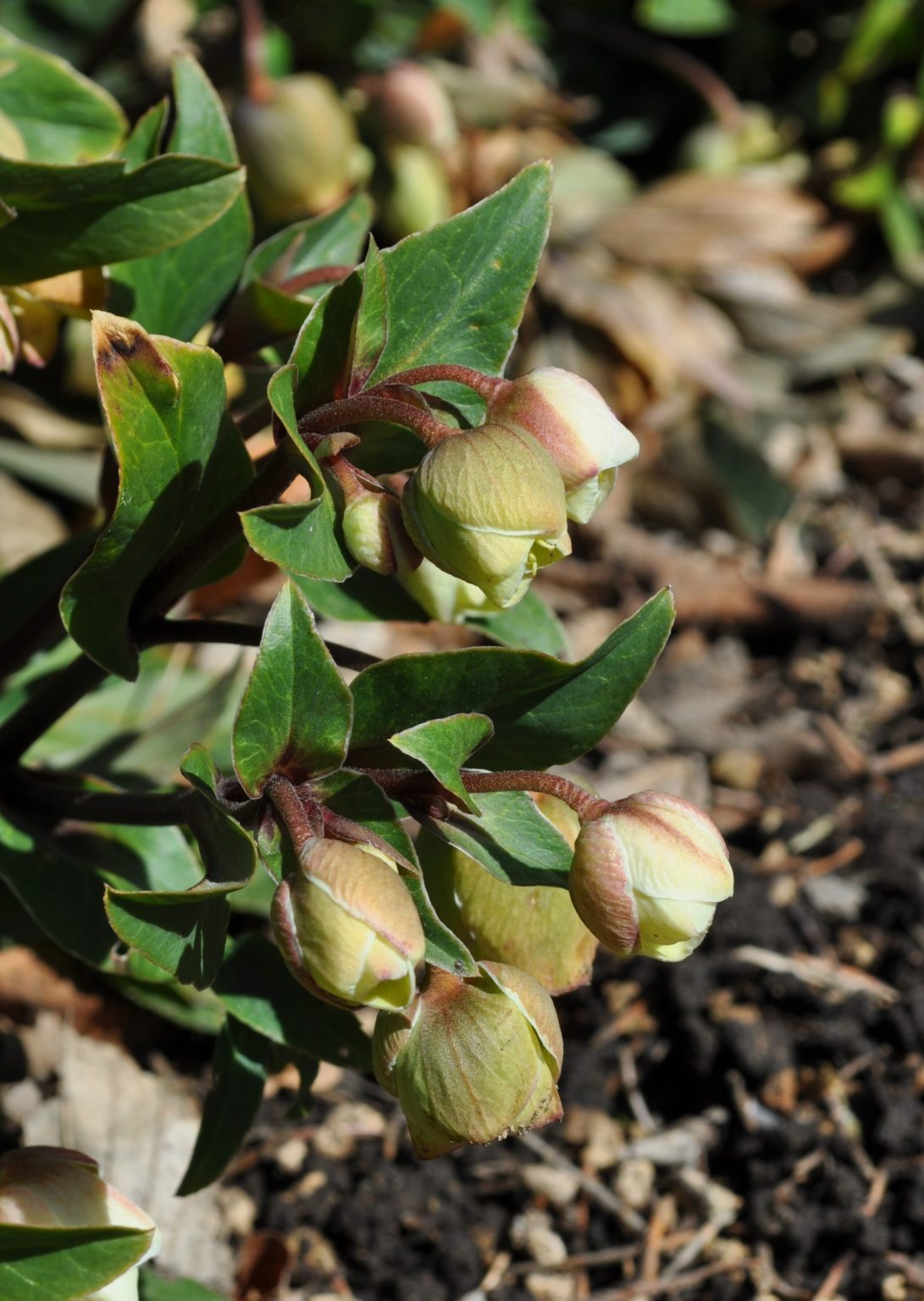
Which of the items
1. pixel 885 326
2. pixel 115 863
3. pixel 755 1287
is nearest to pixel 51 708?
pixel 115 863

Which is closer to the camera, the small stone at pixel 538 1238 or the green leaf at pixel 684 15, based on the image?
the small stone at pixel 538 1238

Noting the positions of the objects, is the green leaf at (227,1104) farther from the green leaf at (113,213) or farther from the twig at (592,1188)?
the green leaf at (113,213)

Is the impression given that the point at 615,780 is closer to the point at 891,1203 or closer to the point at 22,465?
the point at 891,1203

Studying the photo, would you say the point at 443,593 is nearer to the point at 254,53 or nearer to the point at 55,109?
the point at 55,109

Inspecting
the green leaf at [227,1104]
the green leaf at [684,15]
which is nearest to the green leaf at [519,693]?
the green leaf at [227,1104]

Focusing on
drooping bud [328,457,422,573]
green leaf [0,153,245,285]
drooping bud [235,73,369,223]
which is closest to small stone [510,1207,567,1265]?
drooping bud [328,457,422,573]
